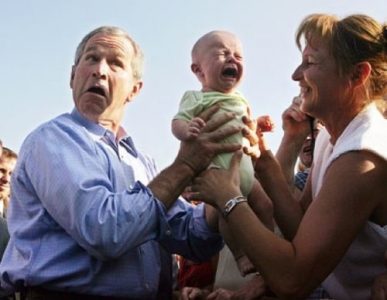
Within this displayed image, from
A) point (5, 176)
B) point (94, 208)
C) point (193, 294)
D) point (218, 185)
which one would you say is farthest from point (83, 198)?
point (5, 176)

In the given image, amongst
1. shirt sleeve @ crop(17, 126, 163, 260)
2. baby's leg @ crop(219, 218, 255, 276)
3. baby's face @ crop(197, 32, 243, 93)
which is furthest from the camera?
baby's face @ crop(197, 32, 243, 93)

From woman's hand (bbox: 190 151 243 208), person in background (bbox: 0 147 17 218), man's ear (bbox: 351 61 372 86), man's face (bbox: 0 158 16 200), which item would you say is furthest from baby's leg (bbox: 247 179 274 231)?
man's face (bbox: 0 158 16 200)

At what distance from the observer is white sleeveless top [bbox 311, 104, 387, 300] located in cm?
251

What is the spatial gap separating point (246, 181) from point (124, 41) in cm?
91

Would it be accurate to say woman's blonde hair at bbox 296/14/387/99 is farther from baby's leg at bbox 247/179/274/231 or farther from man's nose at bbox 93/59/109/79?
man's nose at bbox 93/59/109/79

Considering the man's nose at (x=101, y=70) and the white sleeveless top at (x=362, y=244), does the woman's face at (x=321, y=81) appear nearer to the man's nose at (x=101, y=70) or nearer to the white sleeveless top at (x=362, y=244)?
the white sleeveless top at (x=362, y=244)

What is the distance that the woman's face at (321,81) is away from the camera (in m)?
2.69

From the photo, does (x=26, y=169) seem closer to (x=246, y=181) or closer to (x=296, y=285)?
(x=246, y=181)

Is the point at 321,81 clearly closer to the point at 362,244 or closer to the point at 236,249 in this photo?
the point at 362,244

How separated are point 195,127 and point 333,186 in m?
0.65

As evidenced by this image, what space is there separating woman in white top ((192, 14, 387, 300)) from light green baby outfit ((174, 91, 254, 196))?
7 cm

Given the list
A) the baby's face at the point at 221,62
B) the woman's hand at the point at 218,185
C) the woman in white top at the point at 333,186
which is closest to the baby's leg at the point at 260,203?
the woman in white top at the point at 333,186

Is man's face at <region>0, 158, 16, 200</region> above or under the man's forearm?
under

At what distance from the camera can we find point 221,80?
331cm
